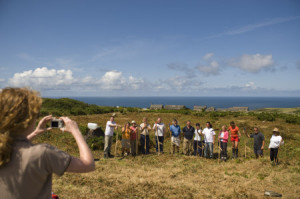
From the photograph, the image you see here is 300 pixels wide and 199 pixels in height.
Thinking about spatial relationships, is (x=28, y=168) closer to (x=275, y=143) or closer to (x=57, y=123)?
(x=57, y=123)

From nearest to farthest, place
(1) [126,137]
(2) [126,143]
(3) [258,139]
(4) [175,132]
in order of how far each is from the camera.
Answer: (3) [258,139], (1) [126,137], (2) [126,143], (4) [175,132]

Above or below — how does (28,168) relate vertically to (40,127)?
below

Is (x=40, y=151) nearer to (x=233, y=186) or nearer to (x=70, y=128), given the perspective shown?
(x=70, y=128)

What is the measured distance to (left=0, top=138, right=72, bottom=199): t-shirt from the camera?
56.7 inches

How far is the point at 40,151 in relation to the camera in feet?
4.80

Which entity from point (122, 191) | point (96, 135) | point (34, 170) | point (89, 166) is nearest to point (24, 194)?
point (34, 170)

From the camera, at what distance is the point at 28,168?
1.45 metres

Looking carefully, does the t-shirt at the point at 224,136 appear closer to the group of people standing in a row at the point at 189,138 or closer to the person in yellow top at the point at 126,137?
the group of people standing in a row at the point at 189,138

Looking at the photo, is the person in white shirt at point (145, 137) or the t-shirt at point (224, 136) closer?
the t-shirt at point (224, 136)

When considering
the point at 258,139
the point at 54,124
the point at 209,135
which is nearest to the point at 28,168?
the point at 54,124

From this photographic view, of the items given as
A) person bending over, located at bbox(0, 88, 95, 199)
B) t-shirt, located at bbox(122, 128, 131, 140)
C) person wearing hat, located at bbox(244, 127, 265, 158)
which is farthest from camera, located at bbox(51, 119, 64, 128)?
person wearing hat, located at bbox(244, 127, 265, 158)

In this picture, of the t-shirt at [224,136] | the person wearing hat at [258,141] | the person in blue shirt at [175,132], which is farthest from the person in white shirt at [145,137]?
the person wearing hat at [258,141]

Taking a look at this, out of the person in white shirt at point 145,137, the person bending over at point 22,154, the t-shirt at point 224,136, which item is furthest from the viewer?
the person in white shirt at point 145,137

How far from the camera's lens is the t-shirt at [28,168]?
4.73ft
